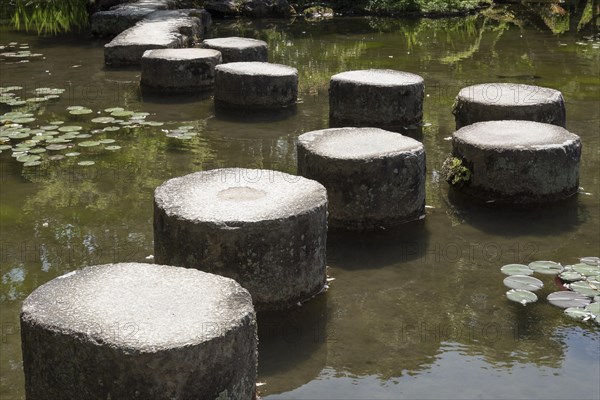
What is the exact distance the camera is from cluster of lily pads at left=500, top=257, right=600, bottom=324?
452cm

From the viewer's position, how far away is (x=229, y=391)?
10.8 ft

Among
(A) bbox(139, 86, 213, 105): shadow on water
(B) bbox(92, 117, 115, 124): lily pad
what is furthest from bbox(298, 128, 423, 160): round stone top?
(A) bbox(139, 86, 213, 105): shadow on water

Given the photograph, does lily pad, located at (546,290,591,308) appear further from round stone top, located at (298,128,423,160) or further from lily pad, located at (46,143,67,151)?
lily pad, located at (46,143,67,151)

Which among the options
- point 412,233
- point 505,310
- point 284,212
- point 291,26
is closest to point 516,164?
point 412,233

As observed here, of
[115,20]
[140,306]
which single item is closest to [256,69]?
[115,20]

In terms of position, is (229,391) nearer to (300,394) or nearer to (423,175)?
(300,394)

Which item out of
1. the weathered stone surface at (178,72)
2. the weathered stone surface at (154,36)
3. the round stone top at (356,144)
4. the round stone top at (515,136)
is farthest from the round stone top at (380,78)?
the weathered stone surface at (154,36)

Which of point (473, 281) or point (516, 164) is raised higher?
point (516, 164)

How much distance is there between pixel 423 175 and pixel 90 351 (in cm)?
303

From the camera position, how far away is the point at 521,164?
584 centimetres

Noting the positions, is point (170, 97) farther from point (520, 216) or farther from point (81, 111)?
point (520, 216)

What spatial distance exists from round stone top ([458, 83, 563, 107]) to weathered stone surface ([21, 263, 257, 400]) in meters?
3.89

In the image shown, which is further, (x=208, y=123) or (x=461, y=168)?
(x=208, y=123)

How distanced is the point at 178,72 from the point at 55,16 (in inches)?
199
